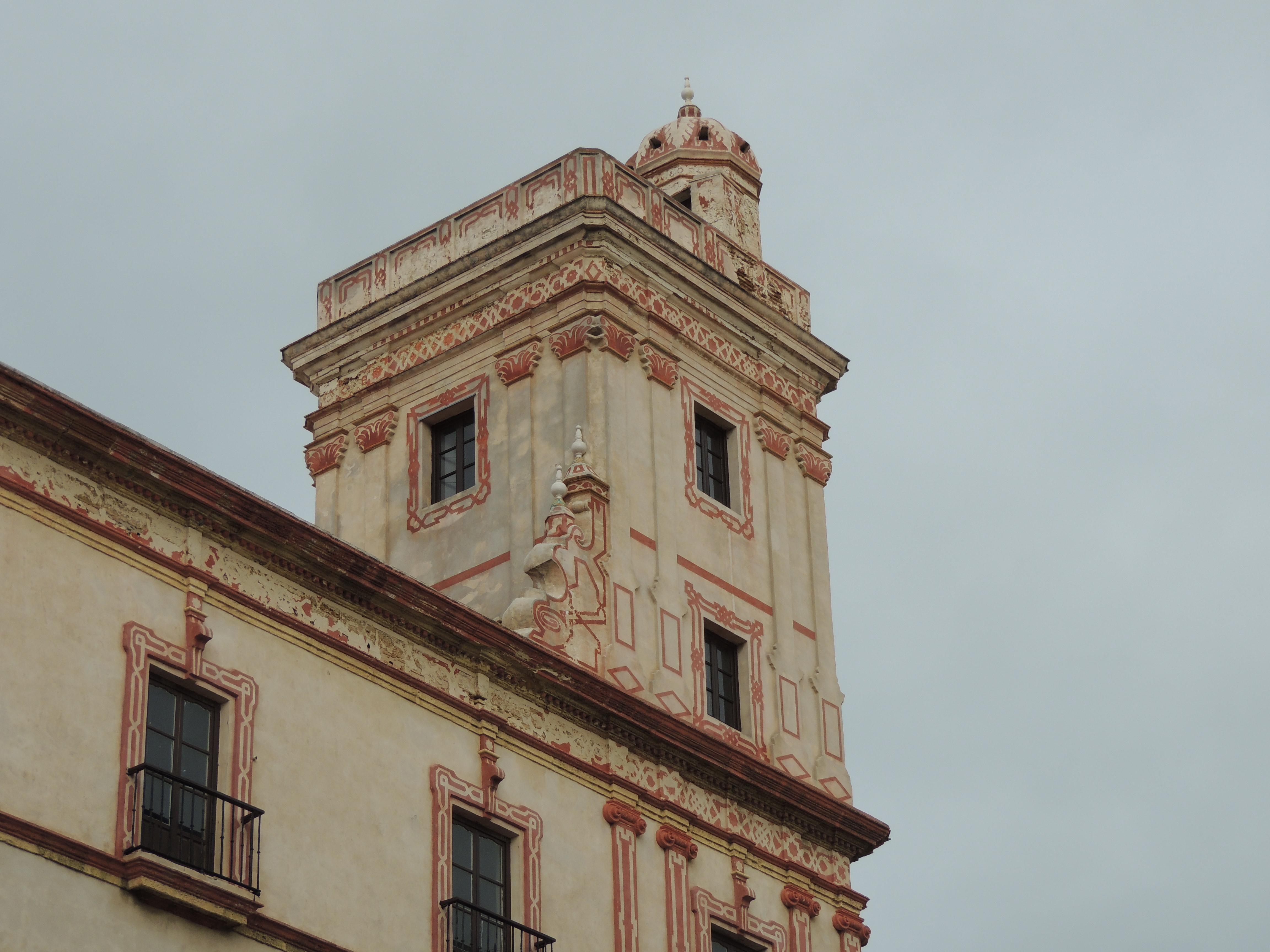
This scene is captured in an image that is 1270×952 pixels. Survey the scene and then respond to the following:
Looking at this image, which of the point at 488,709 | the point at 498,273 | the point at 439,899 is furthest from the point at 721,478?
the point at 439,899

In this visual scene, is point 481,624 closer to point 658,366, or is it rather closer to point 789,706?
point 789,706

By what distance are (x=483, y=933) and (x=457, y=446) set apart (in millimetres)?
9953

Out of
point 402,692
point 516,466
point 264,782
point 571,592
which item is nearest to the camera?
point 264,782

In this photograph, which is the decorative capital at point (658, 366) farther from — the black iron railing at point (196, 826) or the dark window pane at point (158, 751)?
the dark window pane at point (158, 751)

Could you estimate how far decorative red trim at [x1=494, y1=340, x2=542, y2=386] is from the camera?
111 feet

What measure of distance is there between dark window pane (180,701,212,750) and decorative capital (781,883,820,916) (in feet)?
30.5

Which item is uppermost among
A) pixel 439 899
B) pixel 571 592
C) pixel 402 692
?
pixel 571 592

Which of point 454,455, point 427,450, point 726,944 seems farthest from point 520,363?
point 726,944

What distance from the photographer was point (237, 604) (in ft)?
82.5

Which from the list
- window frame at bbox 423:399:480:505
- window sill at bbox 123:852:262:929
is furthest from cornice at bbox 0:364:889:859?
window frame at bbox 423:399:480:505

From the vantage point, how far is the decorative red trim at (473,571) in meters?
32.8

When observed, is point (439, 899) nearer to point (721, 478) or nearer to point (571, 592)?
point (571, 592)

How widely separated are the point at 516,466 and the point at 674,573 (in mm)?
2680

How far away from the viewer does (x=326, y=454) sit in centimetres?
3581
